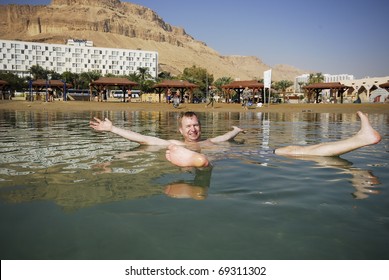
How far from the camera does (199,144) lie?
5.47 meters

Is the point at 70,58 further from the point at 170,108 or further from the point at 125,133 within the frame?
the point at 125,133

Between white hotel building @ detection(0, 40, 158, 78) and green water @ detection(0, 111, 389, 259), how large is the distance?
111 m

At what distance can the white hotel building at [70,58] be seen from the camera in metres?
103

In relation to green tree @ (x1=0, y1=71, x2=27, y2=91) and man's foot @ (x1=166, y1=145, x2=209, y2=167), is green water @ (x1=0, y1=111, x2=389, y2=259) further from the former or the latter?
green tree @ (x1=0, y1=71, x2=27, y2=91)

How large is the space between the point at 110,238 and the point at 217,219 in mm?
756

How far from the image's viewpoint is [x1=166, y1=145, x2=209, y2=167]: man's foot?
136 inches

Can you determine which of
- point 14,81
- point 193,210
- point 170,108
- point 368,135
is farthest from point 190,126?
point 14,81

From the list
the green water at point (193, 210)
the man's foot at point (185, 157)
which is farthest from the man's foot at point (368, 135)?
the man's foot at point (185, 157)

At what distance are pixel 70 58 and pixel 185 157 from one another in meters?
124

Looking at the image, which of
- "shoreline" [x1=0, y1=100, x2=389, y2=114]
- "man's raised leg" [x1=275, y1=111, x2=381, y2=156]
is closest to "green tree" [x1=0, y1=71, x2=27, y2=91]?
"shoreline" [x1=0, y1=100, x2=389, y2=114]

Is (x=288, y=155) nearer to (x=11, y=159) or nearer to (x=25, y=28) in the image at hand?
(x=11, y=159)

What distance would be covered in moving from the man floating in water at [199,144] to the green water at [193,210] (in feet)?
0.65

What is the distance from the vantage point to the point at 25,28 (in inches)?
7283

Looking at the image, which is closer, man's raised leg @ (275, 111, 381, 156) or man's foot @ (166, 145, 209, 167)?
man's foot @ (166, 145, 209, 167)
